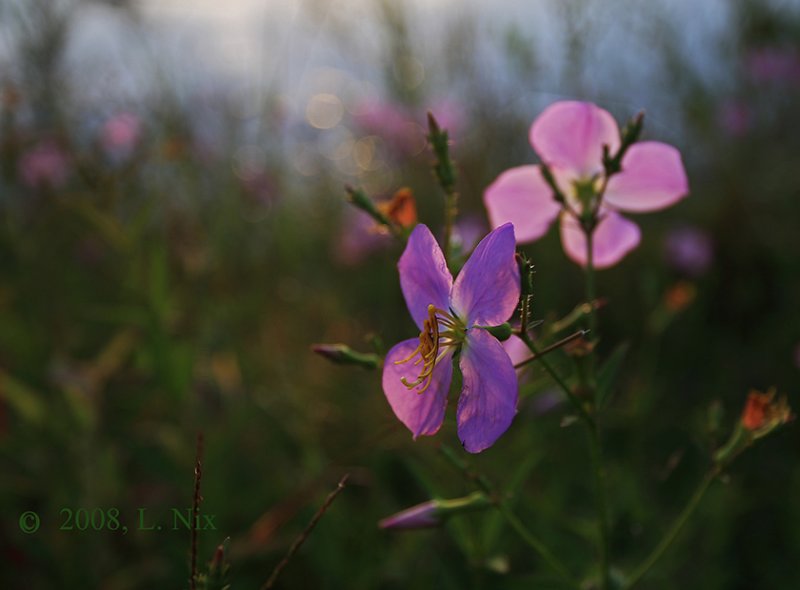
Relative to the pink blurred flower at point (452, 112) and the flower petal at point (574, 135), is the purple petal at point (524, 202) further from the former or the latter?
the pink blurred flower at point (452, 112)

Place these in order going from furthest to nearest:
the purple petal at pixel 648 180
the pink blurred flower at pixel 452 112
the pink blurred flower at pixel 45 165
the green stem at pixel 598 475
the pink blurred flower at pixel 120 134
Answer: the pink blurred flower at pixel 452 112 < the pink blurred flower at pixel 45 165 < the pink blurred flower at pixel 120 134 < the purple petal at pixel 648 180 < the green stem at pixel 598 475

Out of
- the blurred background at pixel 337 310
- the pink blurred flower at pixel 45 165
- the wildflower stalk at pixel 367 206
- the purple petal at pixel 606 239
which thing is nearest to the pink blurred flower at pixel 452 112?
the blurred background at pixel 337 310

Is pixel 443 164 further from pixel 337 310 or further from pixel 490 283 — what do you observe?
pixel 337 310

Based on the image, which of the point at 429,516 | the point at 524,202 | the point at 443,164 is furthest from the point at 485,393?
the point at 524,202

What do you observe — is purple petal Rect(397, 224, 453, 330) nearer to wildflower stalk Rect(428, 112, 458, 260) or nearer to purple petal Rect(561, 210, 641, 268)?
wildflower stalk Rect(428, 112, 458, 260)

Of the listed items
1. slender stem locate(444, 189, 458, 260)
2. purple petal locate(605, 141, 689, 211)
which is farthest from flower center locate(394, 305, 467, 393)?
purple petal locate(605, 141, 689, 211)

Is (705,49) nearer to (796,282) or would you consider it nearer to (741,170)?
(741,170)
